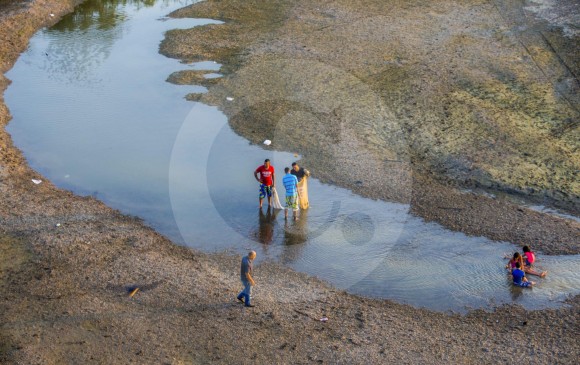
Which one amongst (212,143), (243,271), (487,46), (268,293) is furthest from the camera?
(487,46)

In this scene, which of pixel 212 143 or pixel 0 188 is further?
pixel 212 143

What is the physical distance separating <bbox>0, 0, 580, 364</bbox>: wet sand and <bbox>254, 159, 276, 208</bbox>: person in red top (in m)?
2.52

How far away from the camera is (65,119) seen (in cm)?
2433

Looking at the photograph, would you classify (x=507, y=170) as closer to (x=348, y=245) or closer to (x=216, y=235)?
(x=348, y=245)

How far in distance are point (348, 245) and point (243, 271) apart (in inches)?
156

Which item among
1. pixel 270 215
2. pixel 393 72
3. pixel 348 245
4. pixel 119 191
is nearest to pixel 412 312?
pixel 348 245

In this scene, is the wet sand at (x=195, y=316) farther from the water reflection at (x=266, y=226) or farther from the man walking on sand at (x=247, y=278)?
the water reflection at (x=266, y=226)

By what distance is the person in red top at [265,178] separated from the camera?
58.7 ft

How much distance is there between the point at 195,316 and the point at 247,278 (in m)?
1.32

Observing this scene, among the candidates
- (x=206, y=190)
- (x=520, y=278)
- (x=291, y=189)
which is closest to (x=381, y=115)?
(x=291, y=189)

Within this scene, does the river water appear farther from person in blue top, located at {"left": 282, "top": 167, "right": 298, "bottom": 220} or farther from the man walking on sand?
the man walking on sand

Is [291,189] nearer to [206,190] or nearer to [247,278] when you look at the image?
[206,190]

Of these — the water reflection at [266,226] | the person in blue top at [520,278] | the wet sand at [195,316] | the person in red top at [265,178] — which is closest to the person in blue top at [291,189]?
the person in red top at [265,178]

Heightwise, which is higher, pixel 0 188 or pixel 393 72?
pixel 393 72
